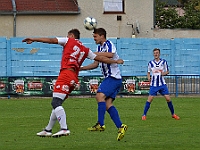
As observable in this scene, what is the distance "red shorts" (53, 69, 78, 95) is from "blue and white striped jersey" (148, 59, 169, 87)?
7.47m

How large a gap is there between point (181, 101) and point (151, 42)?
560cm

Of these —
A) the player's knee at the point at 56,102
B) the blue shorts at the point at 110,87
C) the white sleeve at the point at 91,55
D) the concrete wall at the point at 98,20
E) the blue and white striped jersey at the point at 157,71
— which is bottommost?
the player's knee at the point at 56,102

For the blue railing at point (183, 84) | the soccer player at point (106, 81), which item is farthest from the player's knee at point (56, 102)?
the blue railing at point (183, 84)

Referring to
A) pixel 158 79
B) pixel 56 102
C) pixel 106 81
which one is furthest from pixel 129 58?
pixel 56 102

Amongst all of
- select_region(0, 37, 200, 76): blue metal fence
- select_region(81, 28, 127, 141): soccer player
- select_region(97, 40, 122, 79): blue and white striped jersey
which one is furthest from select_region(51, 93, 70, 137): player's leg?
select_region(0, 37, 200, 76): blue metal fence

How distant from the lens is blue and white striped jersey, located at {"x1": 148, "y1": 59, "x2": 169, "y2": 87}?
61.6 ft

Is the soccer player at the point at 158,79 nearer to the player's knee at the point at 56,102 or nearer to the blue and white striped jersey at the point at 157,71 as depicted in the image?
the blue and white striped jersey at the point at 157,71

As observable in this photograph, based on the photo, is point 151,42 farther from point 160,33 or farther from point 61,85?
point 61,85

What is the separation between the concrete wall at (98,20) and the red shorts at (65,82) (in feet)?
78.7

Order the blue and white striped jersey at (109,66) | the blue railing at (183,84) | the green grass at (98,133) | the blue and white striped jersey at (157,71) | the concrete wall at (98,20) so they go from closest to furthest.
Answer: the green grass at (98,133) → the blue and white striped jersey at (109,66) → the blue and white striped jersey at (157,71) → the blue railing at (183,84) → the concrete wall at (98,20)

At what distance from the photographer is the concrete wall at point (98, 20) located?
35.4 metres

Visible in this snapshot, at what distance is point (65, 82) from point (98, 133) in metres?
2.98

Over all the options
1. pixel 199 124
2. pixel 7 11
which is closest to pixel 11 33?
pixel 7 11

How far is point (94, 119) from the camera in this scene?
18.0 meters
